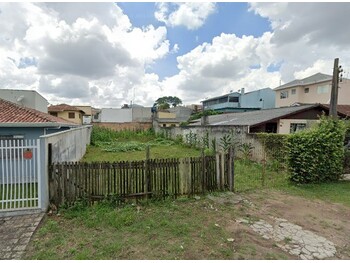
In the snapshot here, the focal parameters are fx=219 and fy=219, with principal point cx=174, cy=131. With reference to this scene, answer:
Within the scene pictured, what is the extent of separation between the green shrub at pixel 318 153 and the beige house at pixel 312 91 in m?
24.1

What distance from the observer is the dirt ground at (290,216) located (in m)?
4.11

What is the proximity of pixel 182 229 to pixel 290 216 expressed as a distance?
2.83m

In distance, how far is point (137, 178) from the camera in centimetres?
588

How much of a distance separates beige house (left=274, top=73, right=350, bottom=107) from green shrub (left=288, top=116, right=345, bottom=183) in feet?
79.1

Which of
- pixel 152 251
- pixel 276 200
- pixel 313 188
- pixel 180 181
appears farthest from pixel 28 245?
pixel 313 188

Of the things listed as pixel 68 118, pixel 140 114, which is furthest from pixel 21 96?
pixel 140 114

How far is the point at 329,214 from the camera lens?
219 inches

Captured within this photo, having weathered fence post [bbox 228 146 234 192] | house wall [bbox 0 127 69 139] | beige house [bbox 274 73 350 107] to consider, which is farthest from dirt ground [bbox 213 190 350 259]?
beige house [bbox 274 73 350 107]

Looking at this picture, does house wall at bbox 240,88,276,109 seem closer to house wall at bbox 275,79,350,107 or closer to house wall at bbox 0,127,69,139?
house wall at bbox 275,79,350,107

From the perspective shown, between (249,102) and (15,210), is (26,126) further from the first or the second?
(249,102)

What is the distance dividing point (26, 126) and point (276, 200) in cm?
951

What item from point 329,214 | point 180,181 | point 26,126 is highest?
point 26,126

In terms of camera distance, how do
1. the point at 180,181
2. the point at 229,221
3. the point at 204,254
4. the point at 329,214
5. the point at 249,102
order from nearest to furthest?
the point at 204,254, the point at 229,221, the point at 329,214, the point at 180,181, the point at 249,102

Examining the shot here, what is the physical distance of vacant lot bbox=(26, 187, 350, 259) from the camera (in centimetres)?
372
